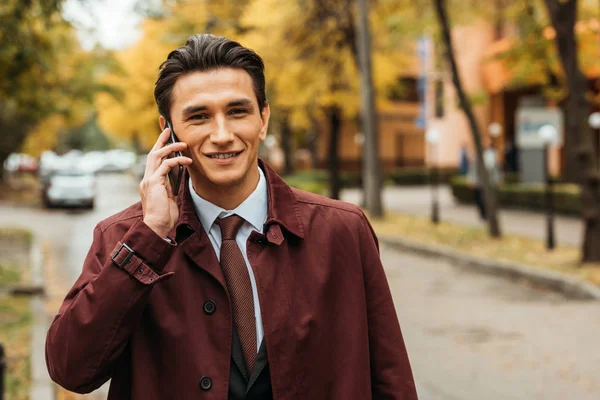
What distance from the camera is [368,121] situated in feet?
66.3

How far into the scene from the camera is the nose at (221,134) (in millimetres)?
2123

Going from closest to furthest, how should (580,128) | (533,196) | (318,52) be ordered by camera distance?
(580,128), (318,52), (533,196)

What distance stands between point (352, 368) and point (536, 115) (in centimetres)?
2545

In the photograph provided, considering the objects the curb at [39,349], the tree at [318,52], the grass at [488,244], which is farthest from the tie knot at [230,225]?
the tree at [318,52]

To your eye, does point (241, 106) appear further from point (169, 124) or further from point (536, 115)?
point (536, 115)

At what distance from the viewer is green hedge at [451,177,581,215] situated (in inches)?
810

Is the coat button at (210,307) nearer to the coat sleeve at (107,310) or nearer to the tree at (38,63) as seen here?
the coat sleeve at (107,310)

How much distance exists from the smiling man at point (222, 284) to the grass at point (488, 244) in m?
9.08

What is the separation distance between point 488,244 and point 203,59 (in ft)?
45.3

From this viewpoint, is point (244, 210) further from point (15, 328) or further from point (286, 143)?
point (286, 143)

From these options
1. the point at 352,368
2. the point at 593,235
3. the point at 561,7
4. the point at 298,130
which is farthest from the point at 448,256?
the point at 298,130

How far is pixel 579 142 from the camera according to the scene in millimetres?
11906

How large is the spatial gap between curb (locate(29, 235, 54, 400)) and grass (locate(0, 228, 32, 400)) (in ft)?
0.23

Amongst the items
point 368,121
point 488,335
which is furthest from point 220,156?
point 368,121
